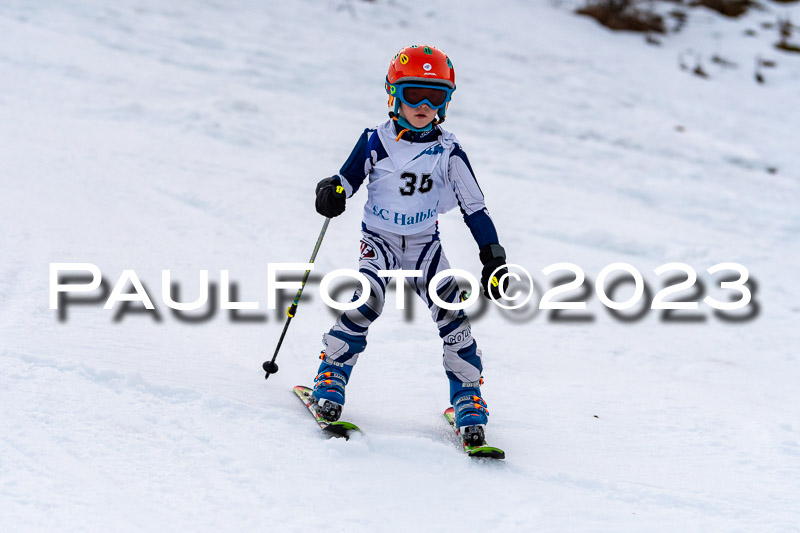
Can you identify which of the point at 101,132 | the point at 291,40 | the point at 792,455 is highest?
the point at 291,40

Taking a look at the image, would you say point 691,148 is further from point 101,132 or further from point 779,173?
point 101,132

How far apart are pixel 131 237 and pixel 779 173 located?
31.3ft

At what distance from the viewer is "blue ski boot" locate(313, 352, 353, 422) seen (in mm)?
3824

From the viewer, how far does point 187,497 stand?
10.0 ft

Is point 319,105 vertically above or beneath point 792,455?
above

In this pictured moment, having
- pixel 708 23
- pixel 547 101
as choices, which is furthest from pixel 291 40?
pixel 708 23

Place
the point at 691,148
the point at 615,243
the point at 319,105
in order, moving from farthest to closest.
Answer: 1. the point at 691,148
2. the point at 319,105
3. the point at 615,243

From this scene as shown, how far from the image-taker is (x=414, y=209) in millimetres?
3867

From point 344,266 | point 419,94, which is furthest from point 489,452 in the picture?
point 344,266

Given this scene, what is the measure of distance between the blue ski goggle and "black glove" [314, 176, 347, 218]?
0.55 m

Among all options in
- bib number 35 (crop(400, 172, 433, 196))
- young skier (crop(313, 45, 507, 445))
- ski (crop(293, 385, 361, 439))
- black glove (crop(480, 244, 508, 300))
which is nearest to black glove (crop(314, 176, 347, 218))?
young skier (crop(313, 45, 507, 445))

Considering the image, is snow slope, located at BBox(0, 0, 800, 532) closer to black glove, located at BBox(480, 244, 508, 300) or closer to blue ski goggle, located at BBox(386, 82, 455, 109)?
black glove, located at BBox(480, 244, 508, 300)

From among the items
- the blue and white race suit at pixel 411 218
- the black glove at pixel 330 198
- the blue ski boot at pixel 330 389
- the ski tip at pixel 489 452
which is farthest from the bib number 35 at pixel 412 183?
the ski tip at pixel 489 452

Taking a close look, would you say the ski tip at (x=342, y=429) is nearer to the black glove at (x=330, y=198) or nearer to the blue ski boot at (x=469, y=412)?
the blue ski boot at (x=469, y=412)
